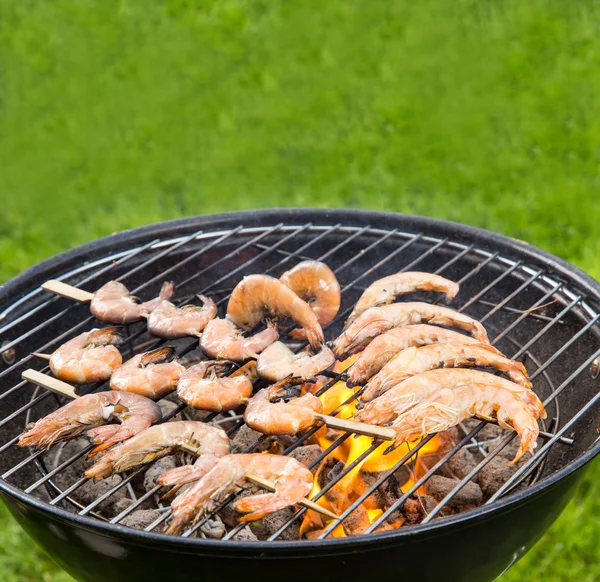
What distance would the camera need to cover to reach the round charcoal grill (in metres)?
2.32

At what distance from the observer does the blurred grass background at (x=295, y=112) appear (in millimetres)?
6730

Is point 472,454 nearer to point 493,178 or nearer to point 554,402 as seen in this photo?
point 554,402

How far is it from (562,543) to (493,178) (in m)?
3.45

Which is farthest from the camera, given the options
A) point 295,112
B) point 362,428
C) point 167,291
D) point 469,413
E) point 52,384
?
point 295,112

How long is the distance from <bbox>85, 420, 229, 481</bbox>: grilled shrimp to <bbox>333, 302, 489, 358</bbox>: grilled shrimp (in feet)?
2.29

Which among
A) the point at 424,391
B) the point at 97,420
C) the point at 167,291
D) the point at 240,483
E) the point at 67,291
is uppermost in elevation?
the point at 67,291

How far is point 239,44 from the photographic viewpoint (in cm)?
754

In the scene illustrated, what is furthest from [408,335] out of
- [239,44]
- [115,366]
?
[239,44]

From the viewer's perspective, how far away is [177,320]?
10.8ft

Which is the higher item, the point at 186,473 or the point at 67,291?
the point at 67,291

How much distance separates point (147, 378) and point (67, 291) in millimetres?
755

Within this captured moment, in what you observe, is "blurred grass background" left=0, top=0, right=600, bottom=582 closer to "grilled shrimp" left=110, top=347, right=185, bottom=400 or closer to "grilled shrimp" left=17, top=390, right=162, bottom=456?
"grilled shrimp" left=110, top=347, right=185, bottom=400

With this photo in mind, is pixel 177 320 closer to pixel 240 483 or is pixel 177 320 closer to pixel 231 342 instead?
pixel 231 342

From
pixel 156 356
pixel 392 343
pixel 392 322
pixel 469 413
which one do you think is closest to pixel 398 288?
pixel 392 322
